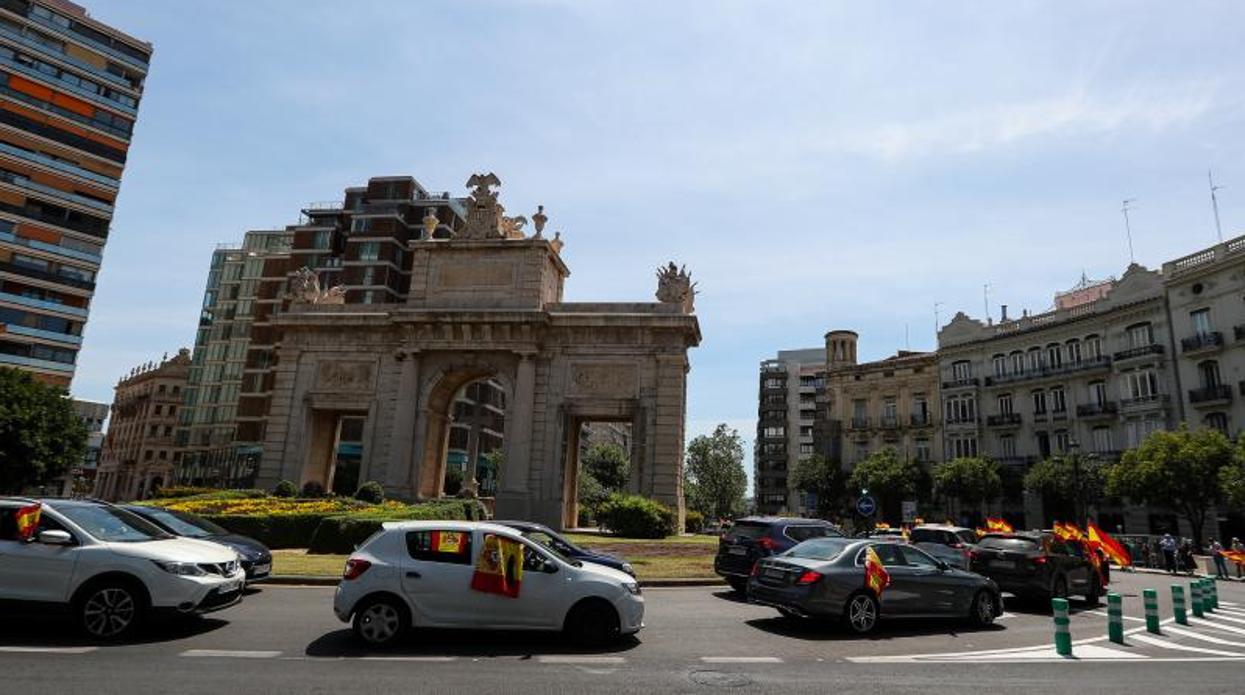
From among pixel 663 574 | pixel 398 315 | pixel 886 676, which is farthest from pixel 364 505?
pixel 886 676

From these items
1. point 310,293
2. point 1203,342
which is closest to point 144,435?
point 310,293

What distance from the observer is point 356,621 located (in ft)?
29.5

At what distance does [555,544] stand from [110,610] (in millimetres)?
5979

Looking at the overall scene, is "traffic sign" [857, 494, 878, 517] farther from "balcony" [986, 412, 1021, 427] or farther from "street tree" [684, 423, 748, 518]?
"street tree" [684, 423, 748, 518]

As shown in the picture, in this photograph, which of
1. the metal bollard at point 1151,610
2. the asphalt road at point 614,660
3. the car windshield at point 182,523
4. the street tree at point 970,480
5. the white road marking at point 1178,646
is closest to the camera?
the asphalt road at point 614,660

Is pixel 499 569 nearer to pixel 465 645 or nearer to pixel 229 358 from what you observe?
pixel 465 645

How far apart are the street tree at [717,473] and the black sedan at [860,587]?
229ft

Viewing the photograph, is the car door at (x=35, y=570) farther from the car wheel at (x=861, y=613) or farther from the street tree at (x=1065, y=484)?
the street tree at (x=1065, y=484)

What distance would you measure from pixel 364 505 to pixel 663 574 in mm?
15831

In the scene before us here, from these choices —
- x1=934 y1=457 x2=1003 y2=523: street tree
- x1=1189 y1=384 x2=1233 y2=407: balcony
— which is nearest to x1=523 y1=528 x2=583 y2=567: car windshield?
x1=1189 y1=384 x2=1233 y2=407: balcony

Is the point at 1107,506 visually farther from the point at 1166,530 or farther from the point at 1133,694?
the point at 1133,694

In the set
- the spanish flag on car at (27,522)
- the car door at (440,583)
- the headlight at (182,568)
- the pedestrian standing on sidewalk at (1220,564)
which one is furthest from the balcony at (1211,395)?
the spanish flag on car at (27,522)

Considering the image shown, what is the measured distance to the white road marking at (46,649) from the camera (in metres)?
8.02

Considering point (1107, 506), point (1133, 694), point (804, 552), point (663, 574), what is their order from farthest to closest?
point (1107, 506)
point (663, 574)
point (804, 552)
point (1133, 694)
